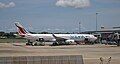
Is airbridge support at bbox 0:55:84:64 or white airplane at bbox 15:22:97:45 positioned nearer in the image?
airbridge support at bbox 0:55:84:64

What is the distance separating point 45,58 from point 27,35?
93738 millimetres

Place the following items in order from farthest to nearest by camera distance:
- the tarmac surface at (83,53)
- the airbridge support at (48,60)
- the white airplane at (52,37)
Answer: the white airplane at (52,37), the tarmac surface at (83,53), the airbridge support at (48,60)

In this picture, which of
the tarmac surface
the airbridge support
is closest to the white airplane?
the tarmac surface

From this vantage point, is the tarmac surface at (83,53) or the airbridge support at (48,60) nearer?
the airbridge support at (48,60)

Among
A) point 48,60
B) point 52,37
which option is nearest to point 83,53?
point 48,60

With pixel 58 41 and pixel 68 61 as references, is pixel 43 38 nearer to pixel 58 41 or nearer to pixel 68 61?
Answer: pixel 58 41

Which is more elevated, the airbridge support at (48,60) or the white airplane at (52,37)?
the airbridge support at (48,60)

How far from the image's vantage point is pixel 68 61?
24.9 meters

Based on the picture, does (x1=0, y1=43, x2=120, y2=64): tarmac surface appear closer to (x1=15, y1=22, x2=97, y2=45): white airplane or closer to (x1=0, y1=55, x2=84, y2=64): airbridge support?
(x1=0, y1=55, x2=84, y2=64): airbridge support

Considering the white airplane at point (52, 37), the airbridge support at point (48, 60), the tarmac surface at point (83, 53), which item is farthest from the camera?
the white airplane at point (52, 37)

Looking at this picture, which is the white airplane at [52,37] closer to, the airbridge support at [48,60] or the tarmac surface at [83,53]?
the tarmac surface at [83,53]

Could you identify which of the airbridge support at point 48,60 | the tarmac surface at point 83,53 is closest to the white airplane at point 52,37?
the tarmac surface at point 83,53

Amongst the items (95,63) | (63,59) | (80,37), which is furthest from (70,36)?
(63,59)

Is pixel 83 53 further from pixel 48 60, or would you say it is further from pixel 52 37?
pixel 52 37
